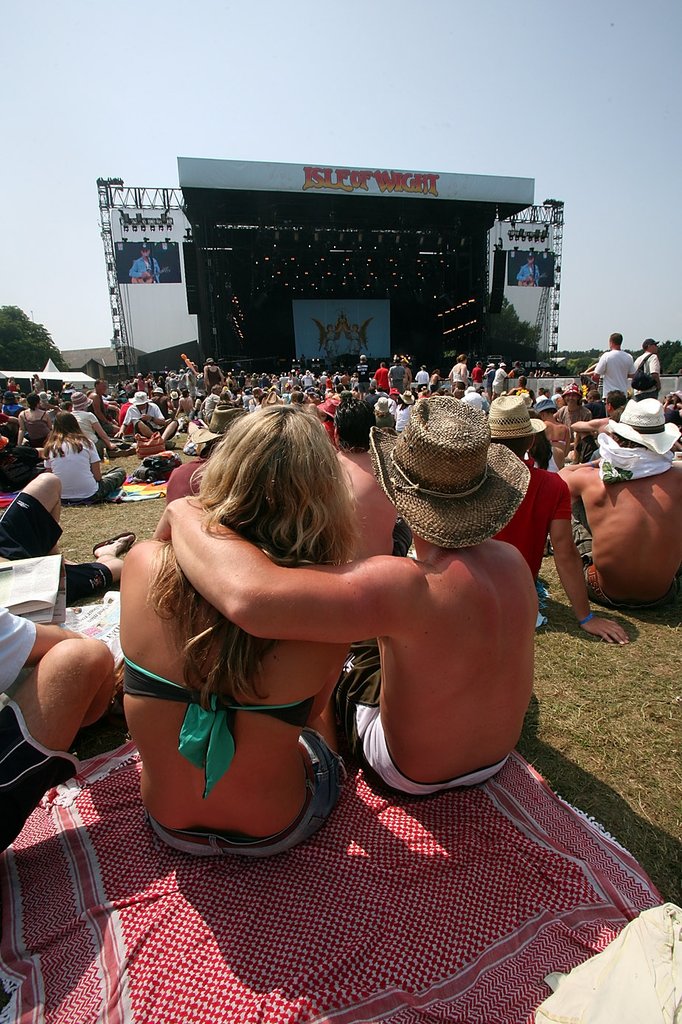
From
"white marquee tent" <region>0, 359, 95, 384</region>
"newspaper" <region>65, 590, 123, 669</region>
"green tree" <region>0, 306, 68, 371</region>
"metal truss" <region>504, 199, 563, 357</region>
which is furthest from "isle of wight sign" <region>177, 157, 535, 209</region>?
"green tree" <region>0, 306, 68, 371</region>

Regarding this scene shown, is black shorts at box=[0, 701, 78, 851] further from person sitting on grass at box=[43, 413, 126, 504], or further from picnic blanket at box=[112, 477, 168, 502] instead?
picnic blanket at box=[112, 477, 168, 502]

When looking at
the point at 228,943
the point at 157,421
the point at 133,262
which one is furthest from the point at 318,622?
the point at 133,262

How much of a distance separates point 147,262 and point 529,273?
16370 mm

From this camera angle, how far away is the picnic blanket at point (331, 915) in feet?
4.21

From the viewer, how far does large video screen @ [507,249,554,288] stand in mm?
24375

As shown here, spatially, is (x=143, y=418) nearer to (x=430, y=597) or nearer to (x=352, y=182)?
(x=430, y=597)

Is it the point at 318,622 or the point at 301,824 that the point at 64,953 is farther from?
the point at 318,622

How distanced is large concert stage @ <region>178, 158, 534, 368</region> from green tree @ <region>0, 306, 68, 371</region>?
30.2m

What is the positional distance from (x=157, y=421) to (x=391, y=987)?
11214 mm

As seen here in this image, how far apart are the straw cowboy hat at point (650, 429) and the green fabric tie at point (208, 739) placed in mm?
2960

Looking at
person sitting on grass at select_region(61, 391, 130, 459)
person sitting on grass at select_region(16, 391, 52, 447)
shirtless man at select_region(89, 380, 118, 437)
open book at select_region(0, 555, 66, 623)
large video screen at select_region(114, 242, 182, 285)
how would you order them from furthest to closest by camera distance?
large video screen at select_region(114, 242, 182, 285)
shirtless man at select_region(89, 380, 118, 437)
person sitting on grass at select_region(61, 391, 130, 459)
person sitting on grass at select_region(16, 391, 52, 447)
open book at select_region(0, 555, 66, 623)

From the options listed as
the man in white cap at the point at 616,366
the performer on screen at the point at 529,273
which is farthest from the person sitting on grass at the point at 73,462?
the performer on screen at the point at 529,273

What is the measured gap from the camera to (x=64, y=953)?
1.41 meters

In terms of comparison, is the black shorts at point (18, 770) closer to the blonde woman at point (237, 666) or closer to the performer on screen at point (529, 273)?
the blonde woman at point (237, 666)
